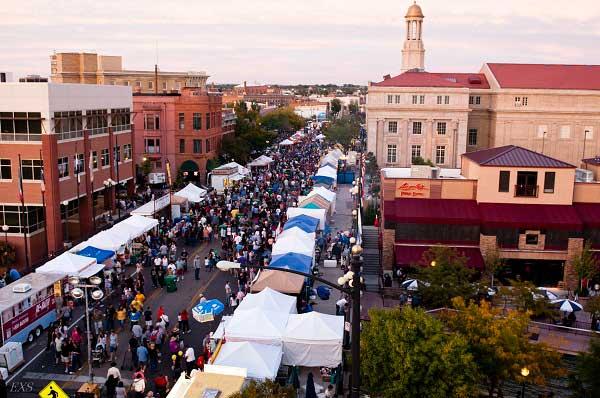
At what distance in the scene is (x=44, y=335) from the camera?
2420cm

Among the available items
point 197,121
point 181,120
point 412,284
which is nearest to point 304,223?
point 412,284

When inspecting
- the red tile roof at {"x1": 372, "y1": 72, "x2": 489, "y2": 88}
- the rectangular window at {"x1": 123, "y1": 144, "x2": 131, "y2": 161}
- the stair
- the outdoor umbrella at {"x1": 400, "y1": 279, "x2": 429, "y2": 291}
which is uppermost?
the red tile roof at {"x1": 372, "y1": 72, "x2": 489, "y2": 88}

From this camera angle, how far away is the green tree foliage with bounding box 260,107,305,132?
114 meters

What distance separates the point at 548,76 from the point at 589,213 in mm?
48648

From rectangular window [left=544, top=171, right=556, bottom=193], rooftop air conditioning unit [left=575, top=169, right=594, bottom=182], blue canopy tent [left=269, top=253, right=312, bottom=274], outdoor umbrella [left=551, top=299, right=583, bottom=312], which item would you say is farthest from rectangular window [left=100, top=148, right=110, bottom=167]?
outdoor umbrella [left=551, top=299, right=583, bottom=312]

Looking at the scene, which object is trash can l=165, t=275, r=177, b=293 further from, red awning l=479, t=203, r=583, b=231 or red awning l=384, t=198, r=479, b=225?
red awning l=479, t=203, r=583, b=231

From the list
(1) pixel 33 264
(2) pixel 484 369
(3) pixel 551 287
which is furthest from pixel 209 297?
(3) pixel 551 287

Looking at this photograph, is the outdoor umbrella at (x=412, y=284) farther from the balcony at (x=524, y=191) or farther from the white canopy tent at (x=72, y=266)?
the white canopy tent at (x=72, y=266)

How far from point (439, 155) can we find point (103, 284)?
53944mm

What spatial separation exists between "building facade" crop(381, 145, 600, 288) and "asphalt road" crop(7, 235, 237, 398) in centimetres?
958

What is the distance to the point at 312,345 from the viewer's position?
20531 mm

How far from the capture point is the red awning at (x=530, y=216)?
31.8 metres

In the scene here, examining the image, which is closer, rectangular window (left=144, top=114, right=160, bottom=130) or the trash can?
the trash can

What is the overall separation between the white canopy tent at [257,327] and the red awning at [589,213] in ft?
60.5
